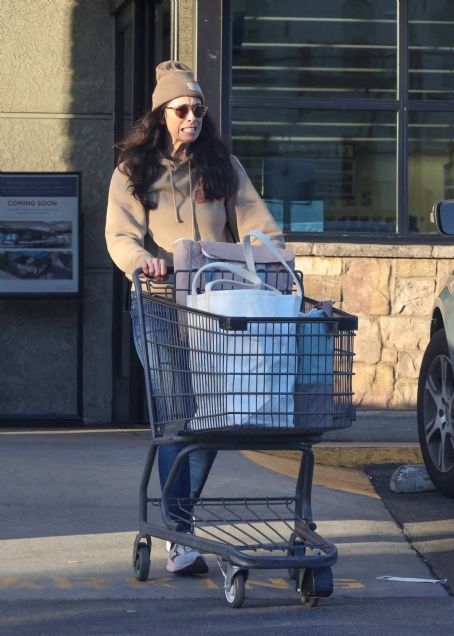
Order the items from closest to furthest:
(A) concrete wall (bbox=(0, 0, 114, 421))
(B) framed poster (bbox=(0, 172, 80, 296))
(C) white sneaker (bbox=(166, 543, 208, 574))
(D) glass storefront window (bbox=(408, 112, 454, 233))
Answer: (C) white sneaker (bbox=(166, 543, 208, 574)) < (D) glass storefront window (bbox=(408, 112, 454, 233)) < (B) framed poster (bbox=(0, 172, 80, 296)) < (A) concrete wall (bbox=(0, 0, 114, 421))

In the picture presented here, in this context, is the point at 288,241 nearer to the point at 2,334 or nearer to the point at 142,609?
the point at 2,334

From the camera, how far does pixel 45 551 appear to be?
18.5 ft

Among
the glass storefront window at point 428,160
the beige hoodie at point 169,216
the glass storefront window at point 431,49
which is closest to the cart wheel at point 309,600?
the beige hoodie at point 169,216

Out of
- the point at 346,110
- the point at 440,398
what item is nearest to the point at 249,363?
the point at 440,398

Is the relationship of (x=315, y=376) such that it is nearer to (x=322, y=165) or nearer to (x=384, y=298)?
(x=384, y=298)

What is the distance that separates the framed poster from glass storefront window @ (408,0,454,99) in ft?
8.09

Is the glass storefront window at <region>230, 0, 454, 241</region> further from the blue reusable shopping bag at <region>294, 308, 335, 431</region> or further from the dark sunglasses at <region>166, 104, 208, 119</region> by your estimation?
the blue reusable shopping bag at <region>294, 308, 335, 431</region>

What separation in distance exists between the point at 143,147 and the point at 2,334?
490 centimetres

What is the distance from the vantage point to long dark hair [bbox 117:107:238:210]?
5.45m

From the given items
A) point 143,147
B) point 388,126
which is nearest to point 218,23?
point 388,126

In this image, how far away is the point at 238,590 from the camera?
4.70 metres

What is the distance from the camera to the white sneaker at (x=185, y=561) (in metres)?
5.25

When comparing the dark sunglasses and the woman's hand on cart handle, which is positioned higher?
the dark sunglasses

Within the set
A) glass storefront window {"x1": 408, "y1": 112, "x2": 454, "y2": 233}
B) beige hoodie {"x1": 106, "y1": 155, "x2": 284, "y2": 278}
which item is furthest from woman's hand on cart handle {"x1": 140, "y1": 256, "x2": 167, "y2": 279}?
glass storefront window {"x1": 408, "y1": 112, "x2": 454, "y2": 233}
